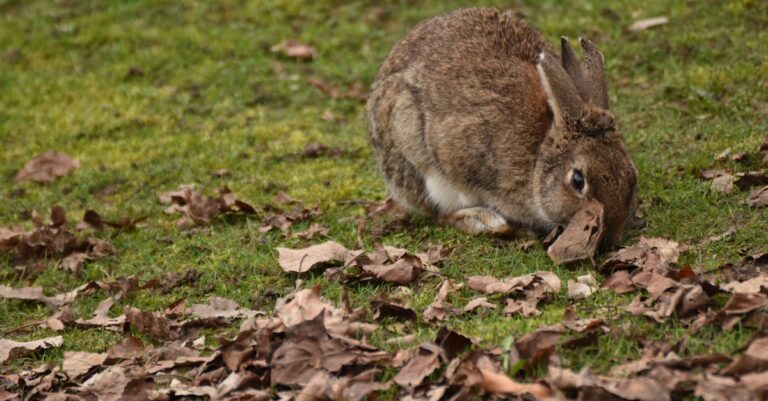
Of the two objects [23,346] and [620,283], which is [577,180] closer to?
[620,283]

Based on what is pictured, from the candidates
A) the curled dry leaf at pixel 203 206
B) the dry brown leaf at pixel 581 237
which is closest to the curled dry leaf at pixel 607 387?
the dry brown leaf at pixel 581 237

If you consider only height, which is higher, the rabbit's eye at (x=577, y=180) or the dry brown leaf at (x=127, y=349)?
the rabbit's eye at (x=577, y=180)

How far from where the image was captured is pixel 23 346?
633cm

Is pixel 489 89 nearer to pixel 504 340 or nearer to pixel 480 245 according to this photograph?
pixel 480 245

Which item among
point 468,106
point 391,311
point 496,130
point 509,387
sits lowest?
point 391,311

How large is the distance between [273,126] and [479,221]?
406 centimetres

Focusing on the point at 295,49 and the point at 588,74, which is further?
the point at 295,49

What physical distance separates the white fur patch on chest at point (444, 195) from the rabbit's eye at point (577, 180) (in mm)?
1208

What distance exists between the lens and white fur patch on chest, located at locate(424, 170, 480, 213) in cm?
780

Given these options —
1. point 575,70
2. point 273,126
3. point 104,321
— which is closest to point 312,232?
point 104,321

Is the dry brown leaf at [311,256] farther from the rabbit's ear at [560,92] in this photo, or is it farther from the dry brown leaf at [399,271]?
the rabbit's ear at [560,92]

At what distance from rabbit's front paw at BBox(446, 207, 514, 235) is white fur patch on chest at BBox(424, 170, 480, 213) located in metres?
0.07

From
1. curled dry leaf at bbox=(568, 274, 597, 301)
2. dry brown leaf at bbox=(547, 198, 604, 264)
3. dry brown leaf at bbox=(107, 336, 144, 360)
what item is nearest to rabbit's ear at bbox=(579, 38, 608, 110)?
dry brown leaf at bbox=(547, 198, 604, 264)

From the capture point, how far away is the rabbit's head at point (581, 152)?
6.43 metres
